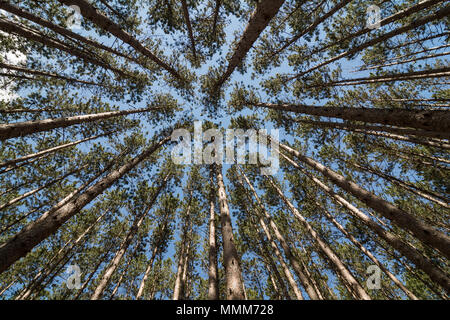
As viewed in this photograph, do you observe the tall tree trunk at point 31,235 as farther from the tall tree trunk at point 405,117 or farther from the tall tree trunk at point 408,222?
the tall tree trunk at point 408,222

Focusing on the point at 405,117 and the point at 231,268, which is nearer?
the point at 405,117

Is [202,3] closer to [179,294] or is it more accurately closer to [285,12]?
[285,12]

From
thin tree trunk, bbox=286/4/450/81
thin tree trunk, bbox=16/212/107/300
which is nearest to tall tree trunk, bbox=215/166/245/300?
thin tree trunk, bbox=286/4/450/81

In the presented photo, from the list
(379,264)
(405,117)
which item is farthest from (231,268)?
(379,264)

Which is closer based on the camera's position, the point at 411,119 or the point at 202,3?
the point at 411,119

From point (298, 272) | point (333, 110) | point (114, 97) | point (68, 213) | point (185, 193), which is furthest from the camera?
point (185, 193)

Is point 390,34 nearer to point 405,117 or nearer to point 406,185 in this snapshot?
point 405,117

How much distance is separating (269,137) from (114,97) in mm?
9508

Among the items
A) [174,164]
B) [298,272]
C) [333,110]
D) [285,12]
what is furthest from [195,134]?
[298,272]

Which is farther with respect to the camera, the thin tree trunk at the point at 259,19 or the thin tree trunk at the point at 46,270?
the thin tree trunk at the point at 46,270

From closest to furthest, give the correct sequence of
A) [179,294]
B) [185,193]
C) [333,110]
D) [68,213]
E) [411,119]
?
[411,119] < [68,213] < [333,110] < [179,294] < [185,193]

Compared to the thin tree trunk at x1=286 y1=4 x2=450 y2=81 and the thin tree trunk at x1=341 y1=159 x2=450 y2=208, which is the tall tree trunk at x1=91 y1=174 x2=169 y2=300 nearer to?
the thin tree trunk at x1=286 y1=4 x2=450 y2=81

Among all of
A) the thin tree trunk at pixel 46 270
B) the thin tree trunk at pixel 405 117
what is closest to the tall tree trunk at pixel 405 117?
the thin tree trunk at pixel 405 117
